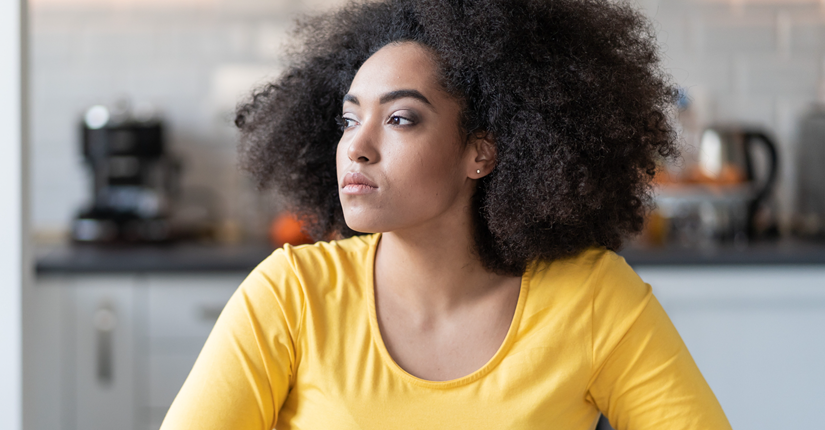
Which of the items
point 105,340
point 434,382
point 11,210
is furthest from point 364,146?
point 105,340

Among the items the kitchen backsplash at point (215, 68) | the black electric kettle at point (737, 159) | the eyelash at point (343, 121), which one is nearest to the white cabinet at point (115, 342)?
the kitchen backsplash at point (215, 68)

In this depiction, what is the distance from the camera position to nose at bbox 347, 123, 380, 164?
0.97 m

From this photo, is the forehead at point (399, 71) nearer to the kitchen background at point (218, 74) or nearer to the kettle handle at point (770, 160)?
the kitchen background at point (218, 74)

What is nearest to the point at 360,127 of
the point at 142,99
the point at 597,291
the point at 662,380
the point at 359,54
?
the point at 359,54

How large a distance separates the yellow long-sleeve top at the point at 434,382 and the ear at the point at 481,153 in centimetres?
18

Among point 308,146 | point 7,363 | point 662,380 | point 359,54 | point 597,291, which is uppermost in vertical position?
point 359,54

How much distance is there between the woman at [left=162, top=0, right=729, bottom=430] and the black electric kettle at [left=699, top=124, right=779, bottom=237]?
1.59m

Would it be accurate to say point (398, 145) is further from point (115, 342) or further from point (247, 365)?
point (115, 342)

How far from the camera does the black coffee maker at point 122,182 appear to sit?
2.46 meters

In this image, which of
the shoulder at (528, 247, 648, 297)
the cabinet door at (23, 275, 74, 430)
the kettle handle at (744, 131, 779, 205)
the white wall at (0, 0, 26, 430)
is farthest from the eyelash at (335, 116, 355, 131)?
the kettle handle at (744, 131, 779, 205)

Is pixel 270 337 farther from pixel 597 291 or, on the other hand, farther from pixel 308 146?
pixel 597 291

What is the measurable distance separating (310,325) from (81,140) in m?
1.80

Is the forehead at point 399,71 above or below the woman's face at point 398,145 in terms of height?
above

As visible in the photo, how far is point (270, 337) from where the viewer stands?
1.02 metres
